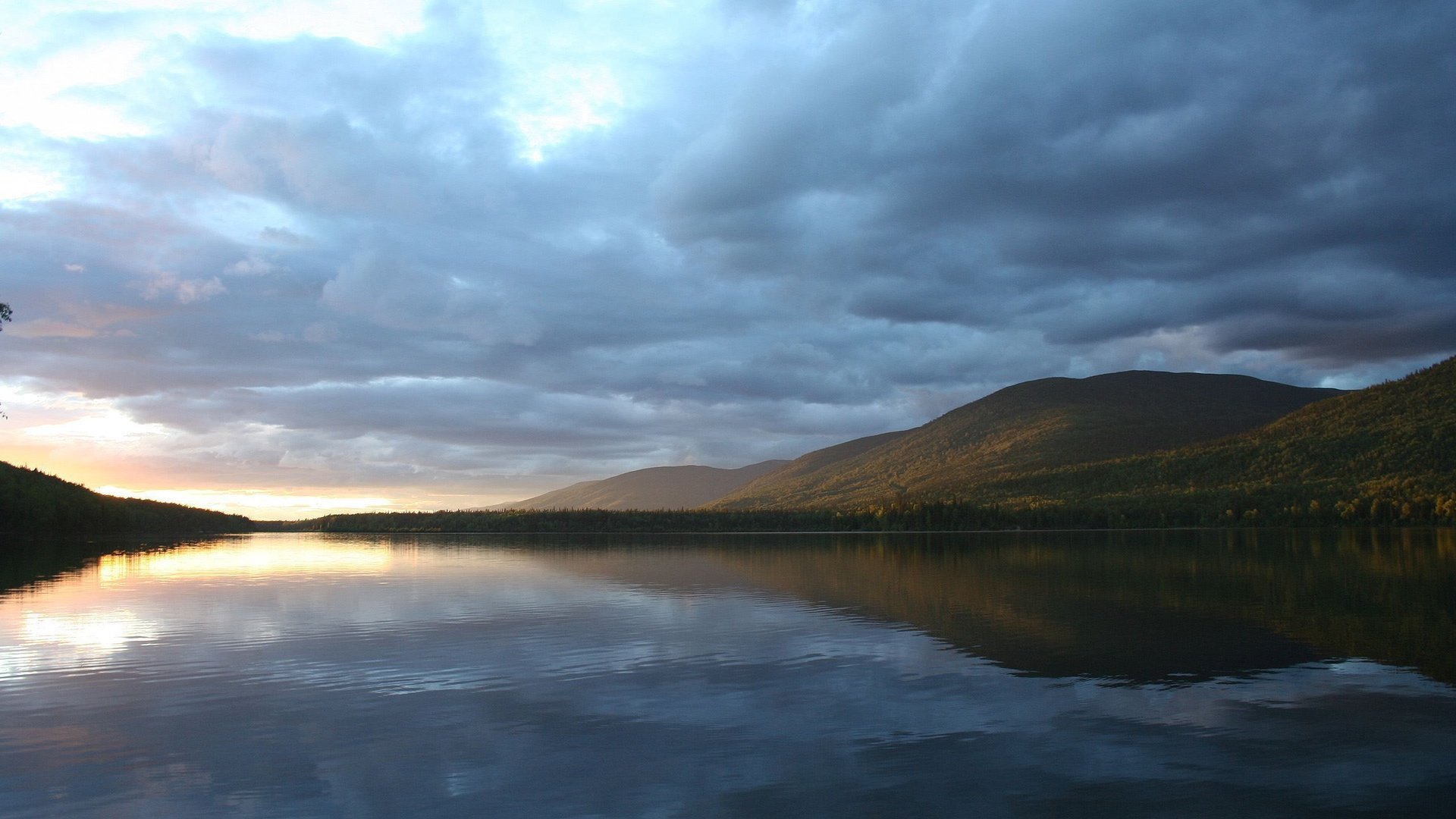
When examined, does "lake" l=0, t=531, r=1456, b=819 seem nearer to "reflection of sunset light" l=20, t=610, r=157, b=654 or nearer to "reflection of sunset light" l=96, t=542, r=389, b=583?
"reflection of sunset light" l=20, t=610, r=157, b=654

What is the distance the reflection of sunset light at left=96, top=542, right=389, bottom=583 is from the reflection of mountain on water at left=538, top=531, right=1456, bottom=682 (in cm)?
2232

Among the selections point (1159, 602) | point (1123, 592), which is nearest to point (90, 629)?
point (1159, 602)

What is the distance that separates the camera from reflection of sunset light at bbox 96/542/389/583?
253 ft

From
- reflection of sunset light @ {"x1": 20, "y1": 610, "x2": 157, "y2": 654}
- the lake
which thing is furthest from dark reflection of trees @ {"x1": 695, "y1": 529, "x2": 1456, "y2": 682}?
reflection of sunset light @ {"x1": 20, "y1": 610, "x2": 157, "y2": 654}

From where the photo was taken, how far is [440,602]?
5297 cm

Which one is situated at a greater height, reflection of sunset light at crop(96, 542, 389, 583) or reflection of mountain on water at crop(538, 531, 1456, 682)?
reflection of sunset light at crop(96, 542, 389, 583)

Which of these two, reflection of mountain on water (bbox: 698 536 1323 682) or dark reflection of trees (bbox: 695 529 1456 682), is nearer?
reflection of mountain on water (bbox: 698 536 1323 682)

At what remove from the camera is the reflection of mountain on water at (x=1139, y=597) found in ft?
107

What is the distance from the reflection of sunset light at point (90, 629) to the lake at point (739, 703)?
0.26 m

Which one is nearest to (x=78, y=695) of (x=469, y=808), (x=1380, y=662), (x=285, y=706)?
(x=285, y=706)

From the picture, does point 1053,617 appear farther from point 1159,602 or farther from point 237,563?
point 237,563

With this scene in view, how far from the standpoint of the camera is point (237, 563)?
94.2 m

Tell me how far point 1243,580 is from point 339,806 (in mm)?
59024

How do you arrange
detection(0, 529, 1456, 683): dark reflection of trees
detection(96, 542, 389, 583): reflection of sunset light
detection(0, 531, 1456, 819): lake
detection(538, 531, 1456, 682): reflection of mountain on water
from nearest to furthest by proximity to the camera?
detection(0, 531, 1456, 819): lake < detection(538, 531, 1456, 682): reflection of mountain on water < detection(0, 529, 1456, 683): dark reflection of trees < detection(96, 542, 389, 583): reflection of sunset light
